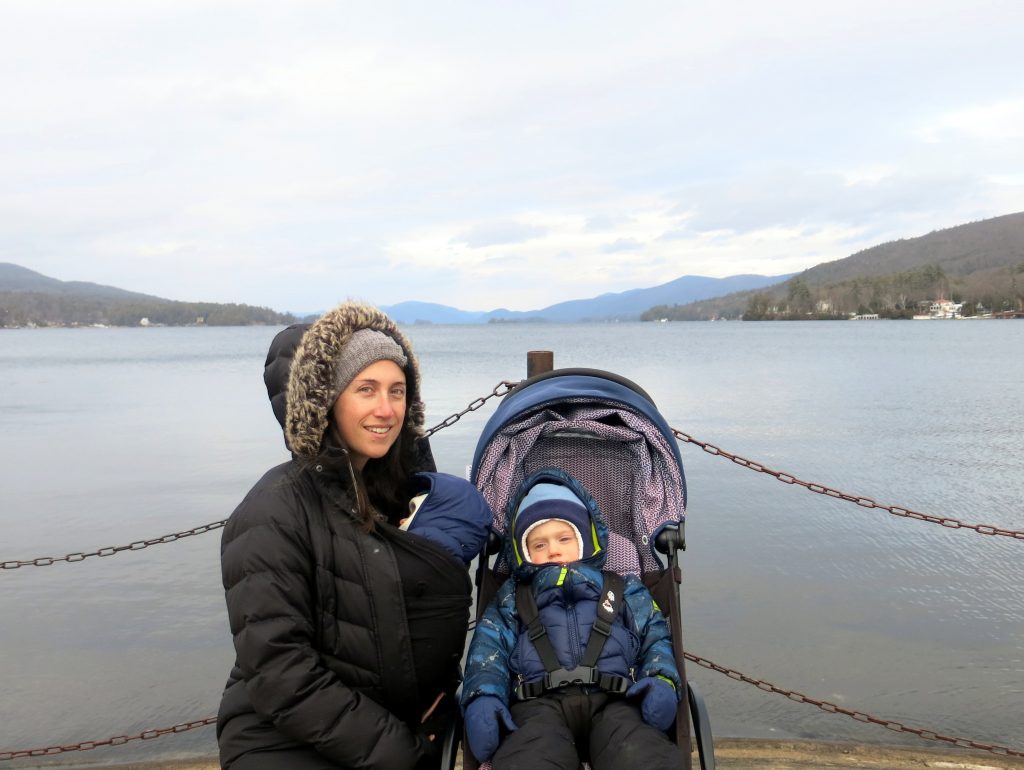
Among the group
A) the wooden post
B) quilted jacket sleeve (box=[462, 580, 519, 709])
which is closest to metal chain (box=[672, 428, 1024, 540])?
the wooden post

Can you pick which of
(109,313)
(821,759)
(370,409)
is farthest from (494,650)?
(109,313)

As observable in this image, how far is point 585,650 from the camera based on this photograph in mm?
2998

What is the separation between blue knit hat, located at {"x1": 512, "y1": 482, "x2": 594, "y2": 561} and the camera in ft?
11.1

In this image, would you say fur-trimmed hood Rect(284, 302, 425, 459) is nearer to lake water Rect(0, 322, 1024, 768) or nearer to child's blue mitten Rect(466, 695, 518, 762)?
child's blue mitten Rect(466, 695, 518, 762)

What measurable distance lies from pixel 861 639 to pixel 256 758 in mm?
5915

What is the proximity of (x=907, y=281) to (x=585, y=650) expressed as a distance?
133 metres

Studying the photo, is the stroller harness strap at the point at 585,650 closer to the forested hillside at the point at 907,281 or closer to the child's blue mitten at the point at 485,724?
the child's blue mitten at the point at 485,724

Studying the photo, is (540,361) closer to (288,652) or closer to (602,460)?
(602,460)

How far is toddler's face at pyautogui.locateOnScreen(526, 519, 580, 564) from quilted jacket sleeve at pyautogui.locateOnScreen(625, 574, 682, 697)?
11.1 inches

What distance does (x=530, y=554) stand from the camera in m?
3.39

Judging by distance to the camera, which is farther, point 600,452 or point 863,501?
point 863,501

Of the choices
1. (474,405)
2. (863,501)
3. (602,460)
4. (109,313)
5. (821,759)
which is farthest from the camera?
(109,313)

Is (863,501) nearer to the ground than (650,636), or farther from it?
farther from it

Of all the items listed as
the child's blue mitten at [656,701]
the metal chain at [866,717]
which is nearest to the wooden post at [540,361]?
the metal chain at [866,717]
